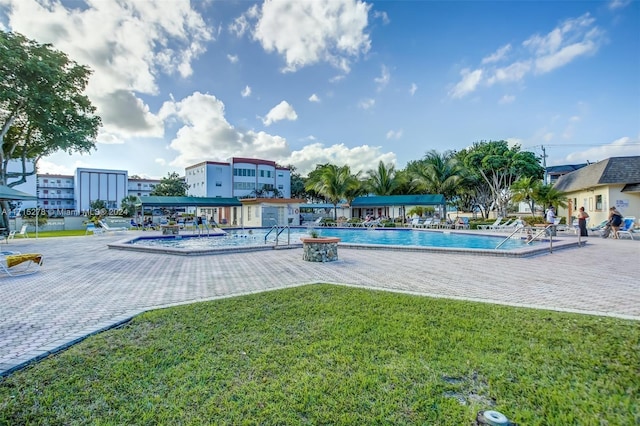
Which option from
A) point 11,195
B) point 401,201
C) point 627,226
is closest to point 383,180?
point 401,201

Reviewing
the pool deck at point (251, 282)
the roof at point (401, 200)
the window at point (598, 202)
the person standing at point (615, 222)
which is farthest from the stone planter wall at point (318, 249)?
the window at point (598, 202)

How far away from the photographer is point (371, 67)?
54.4ft

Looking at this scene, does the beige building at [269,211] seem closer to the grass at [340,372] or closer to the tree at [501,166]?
the tree at [501,166]

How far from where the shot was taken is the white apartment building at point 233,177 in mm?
48031

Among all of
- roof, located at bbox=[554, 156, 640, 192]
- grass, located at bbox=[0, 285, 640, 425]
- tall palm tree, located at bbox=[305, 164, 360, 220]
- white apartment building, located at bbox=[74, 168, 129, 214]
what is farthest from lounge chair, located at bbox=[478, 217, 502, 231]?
white apartment building, located at bbox=[74, 168, 129, 214]

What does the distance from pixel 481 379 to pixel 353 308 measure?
2.05 m

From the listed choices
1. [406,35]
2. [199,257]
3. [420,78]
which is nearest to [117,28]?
[199,257]

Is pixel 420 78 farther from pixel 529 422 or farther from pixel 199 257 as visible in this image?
A: pixel 529 422

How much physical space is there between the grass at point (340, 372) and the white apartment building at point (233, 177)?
4659 cm

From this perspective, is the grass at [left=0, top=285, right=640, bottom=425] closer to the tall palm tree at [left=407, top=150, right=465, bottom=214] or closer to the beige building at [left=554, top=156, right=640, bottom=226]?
the beige building at [left=554, top=156, right=640, bottom=226]

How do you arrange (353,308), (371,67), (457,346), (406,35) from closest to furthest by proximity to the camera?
1. (457,346)
2. (353,308)
3. (406,35)
4. (371,67)

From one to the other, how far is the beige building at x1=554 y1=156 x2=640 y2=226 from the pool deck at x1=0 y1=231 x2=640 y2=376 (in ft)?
46.0

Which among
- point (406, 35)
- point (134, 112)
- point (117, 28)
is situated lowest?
point (134, 112)

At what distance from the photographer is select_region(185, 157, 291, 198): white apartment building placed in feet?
158
